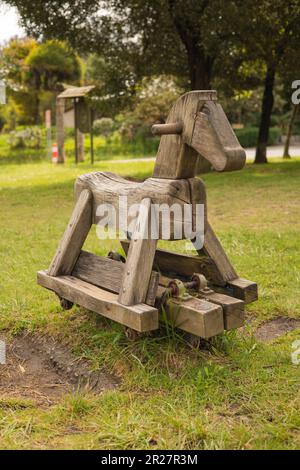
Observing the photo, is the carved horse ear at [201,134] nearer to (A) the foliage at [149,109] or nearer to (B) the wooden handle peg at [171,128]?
(B) the wooden handle peg at [171,128]

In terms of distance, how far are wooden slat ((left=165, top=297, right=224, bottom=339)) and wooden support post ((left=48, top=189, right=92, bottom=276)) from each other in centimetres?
96

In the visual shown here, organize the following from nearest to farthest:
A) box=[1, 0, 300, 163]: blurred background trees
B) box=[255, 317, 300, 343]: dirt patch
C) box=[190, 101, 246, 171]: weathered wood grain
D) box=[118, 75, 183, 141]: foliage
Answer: box=[190, 101, 246, 171]: weathered wood grain
box=[255, 317, 300, 343]: dirt patch
box=[1, 0, 300, 163]: blurred background trees
box=[118, 75, 183, 141]: foliage

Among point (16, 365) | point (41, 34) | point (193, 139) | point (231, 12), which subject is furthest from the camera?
point (41, 34)

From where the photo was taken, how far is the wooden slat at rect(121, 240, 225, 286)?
376cm

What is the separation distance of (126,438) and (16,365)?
1316 mm

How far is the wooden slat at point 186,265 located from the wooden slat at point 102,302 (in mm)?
481

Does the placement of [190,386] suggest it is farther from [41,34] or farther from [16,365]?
[41,34]

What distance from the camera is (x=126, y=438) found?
263 cm

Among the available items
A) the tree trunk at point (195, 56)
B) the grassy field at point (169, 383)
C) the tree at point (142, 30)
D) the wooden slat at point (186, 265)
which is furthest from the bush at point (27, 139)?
the wooden slat at point (186, 265)

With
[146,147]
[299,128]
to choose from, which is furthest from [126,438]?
[299,128]

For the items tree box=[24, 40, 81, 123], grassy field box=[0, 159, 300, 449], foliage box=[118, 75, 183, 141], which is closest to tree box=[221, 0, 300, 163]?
grassy field box=[0, 159, 300, 449]

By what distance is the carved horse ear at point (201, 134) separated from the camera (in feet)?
10.4

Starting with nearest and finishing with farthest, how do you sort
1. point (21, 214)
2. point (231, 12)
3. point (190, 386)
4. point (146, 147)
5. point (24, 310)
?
point (190, 386) < point (24, 310) < point (21, 214) < point (231, 12) < point (146, 147)

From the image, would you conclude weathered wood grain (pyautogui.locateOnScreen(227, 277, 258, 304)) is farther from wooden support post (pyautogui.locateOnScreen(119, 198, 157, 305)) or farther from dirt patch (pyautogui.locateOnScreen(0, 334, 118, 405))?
dirt patch (pyautogui.locateOnScreen(0, 334, 118, 405))
